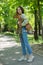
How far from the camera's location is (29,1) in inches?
522

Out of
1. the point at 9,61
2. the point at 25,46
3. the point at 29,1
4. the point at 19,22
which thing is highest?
the point at 29,1

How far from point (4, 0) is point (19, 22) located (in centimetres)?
1379

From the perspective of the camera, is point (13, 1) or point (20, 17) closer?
point (20, 17)

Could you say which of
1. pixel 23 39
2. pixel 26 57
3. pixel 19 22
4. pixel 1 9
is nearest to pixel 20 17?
pixel 19 22

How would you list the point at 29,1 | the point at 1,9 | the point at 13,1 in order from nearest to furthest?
the point at 29,1, the point at 13,1, the point at 1,9

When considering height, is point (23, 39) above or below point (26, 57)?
above

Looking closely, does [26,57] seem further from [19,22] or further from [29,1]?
[29,1]

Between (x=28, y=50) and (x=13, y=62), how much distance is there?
0.64m

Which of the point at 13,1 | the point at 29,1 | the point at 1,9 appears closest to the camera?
the point at 29,1

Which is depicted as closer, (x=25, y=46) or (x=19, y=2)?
(x=25, y=46)

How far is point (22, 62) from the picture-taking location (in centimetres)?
804

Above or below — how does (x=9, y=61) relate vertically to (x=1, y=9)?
below

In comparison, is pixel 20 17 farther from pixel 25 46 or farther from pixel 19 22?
pixel 25 46

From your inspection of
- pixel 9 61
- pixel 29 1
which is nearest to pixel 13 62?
pixel 9 61
